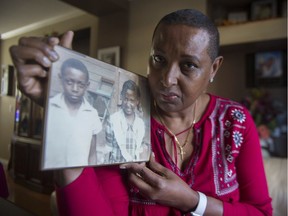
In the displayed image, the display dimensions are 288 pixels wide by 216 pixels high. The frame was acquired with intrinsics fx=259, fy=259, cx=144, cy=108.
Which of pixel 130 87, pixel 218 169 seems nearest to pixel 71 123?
pixel 130 87

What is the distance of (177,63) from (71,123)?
233 mm

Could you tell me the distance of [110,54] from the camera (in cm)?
58

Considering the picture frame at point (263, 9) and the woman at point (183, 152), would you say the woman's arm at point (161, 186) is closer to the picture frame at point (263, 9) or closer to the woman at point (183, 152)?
the woman at point (183, 152)

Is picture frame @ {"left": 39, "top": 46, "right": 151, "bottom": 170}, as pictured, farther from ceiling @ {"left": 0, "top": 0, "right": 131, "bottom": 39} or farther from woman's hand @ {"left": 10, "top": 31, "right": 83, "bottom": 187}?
ceiling @ {"left": 0, "top": 0, "right": 131, "bottom": 39}

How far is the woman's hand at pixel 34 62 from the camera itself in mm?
297

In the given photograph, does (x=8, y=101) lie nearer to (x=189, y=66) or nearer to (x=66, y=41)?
(x=66, y=41)

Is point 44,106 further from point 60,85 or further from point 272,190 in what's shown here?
point 272,190

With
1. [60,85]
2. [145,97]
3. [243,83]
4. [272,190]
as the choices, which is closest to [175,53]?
[145,97]

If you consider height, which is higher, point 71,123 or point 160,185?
point 71,123

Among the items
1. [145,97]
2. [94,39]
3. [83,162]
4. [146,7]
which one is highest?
[146,7]

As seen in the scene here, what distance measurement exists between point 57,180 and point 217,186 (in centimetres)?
35

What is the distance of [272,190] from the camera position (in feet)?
4.09

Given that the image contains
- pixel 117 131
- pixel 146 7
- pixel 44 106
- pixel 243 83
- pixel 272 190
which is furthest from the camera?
pixel 243 83

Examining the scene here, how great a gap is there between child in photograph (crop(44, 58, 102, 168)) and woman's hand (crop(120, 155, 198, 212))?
118 millimetres
